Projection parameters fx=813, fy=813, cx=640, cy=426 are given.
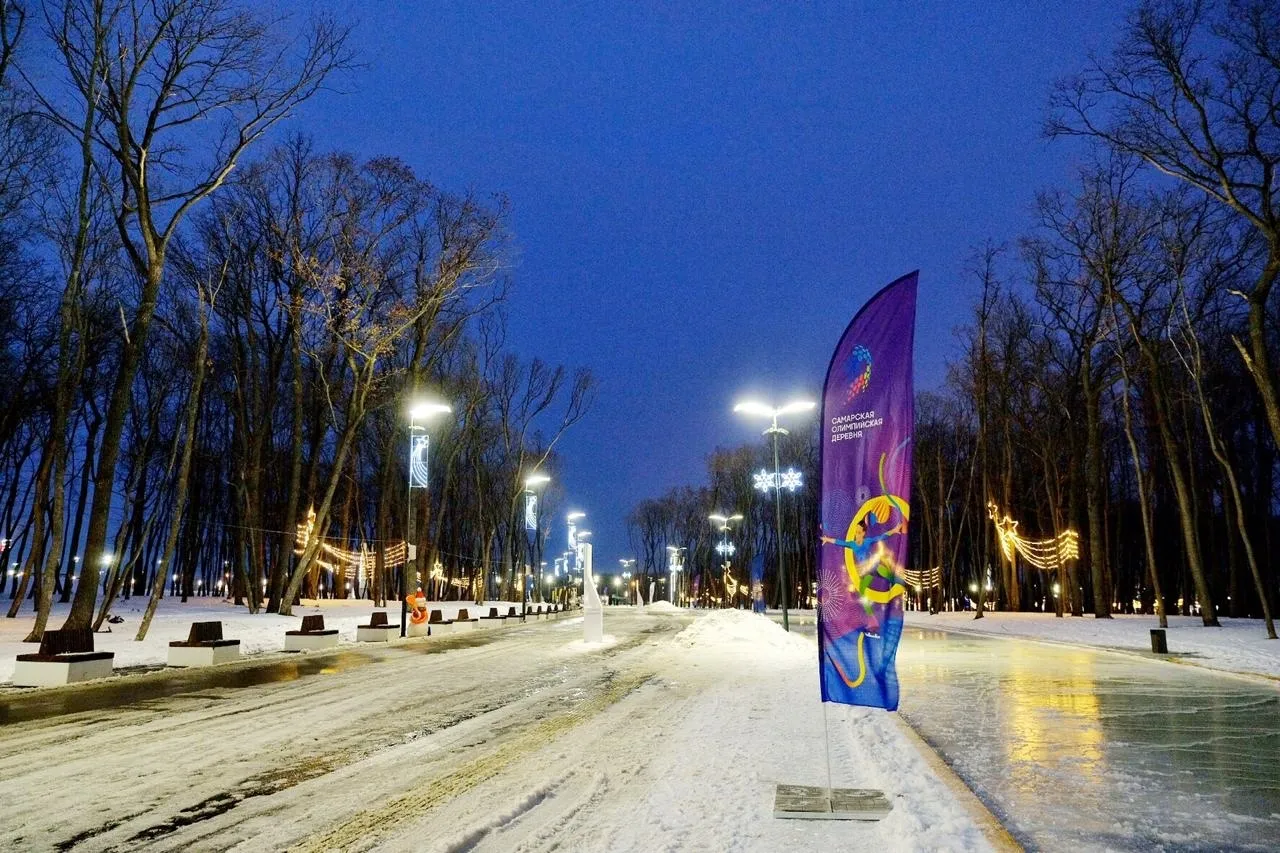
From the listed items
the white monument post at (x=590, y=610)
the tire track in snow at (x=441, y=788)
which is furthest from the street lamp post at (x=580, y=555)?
the tire track in snow at (x=441, y=788)

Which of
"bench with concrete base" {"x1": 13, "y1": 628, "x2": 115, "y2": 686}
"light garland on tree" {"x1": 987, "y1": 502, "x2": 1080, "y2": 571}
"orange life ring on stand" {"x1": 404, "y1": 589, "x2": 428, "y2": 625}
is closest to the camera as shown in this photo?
"bench with concrete base" {"x1": 13, "y1": 628, "x2": 115, "y2": 686}

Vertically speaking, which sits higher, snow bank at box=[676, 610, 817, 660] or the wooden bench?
the wooden bench

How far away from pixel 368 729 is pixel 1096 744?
311 inches

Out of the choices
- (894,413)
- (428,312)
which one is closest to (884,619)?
(894,413)

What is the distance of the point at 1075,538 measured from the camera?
36031mm

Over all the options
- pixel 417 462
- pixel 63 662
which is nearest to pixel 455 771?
pixel 63 662

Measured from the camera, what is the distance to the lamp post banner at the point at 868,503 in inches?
230

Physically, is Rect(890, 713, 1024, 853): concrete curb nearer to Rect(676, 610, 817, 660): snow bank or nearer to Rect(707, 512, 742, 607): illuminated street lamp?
Rect(676, 610, 817, 660): snow bank

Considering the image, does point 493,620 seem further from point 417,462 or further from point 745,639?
point 745,639

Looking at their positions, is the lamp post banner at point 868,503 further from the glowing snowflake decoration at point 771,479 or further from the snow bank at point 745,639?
A: the glowing snowflake decoration at point 771,479

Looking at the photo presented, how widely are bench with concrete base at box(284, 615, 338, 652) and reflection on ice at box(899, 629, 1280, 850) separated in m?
15.1

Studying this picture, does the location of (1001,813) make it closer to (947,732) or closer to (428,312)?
(947,732)

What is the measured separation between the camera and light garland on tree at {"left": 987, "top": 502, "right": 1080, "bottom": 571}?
36.3 metres

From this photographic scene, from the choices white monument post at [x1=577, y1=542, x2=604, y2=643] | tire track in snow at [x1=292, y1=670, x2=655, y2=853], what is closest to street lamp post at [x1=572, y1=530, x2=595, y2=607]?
white monument post at [x1=577, y1=542, x2=604, y2=643]
